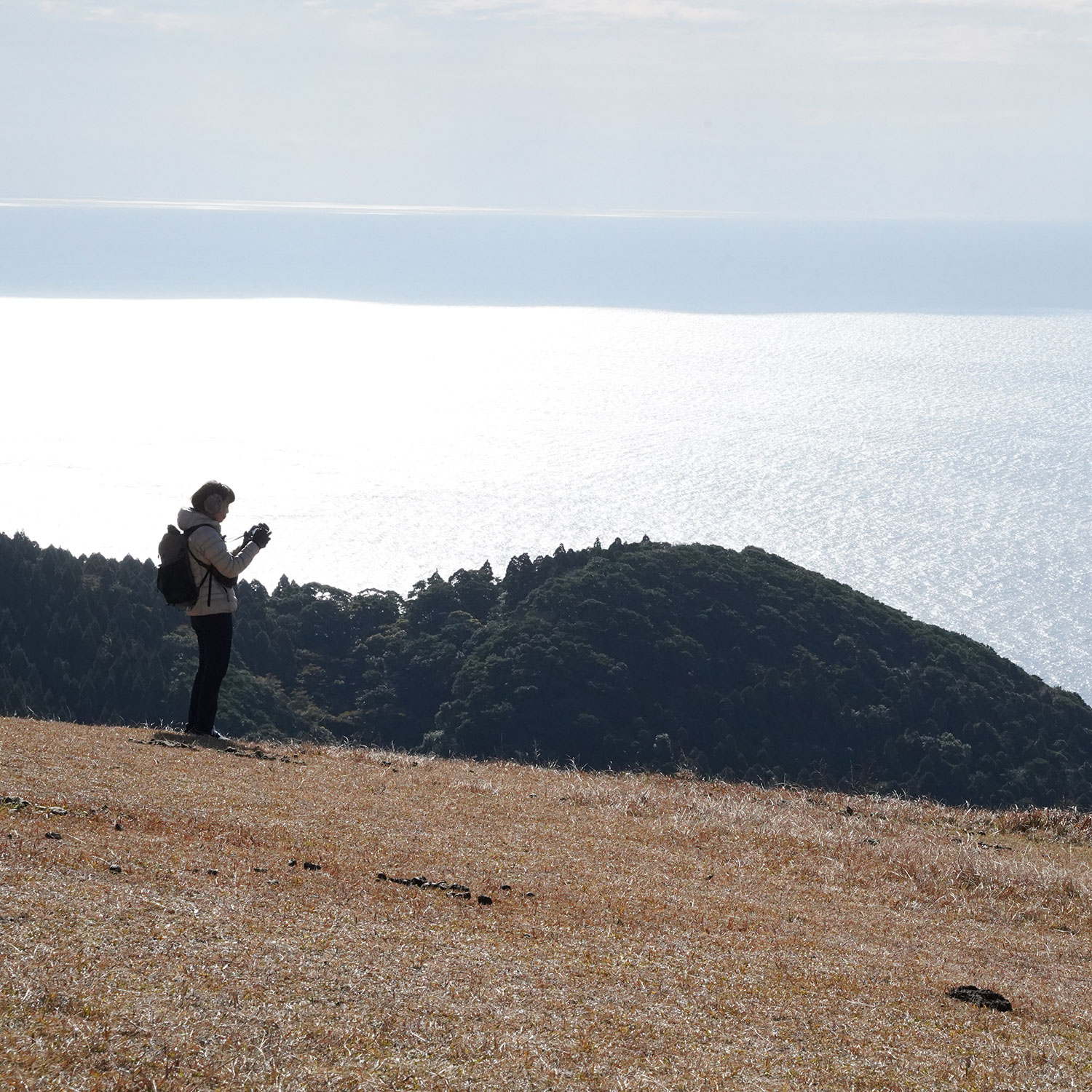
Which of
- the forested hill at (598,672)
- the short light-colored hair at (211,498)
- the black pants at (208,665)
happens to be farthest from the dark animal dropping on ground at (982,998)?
the forested hill at (598,672)

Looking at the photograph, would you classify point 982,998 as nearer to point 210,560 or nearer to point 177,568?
point 210,560

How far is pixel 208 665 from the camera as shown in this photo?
9.73 m

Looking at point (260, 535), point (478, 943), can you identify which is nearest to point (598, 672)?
point (260, 535)

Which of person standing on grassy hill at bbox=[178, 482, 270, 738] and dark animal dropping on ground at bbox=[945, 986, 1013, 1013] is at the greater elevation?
person standing on grassy hill at bbox=[178, 482, 270, 738]

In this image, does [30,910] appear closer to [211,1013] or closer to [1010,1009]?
[211,1013]

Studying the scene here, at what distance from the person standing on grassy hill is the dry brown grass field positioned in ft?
2.84

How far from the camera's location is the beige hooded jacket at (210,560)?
9.11 metres

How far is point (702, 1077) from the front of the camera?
12.4ft

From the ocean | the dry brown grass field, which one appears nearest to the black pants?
the dry brown grass field

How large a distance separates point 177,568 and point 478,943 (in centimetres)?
508

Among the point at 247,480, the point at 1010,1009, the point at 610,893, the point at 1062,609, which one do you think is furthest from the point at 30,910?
the point at 247,480

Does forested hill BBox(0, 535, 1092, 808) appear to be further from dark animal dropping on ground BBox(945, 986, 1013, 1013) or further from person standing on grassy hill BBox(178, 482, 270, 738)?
dark animal dropping on ground BBox(945, 986, 1013, 1013)

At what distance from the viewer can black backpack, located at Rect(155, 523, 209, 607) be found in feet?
29.8

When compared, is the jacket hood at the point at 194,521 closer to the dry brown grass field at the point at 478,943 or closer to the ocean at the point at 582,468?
the dry brown grass field at the point at 478,943
